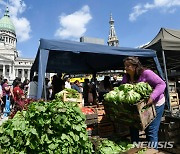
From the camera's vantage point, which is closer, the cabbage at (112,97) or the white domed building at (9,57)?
the cabbage at (112,97)

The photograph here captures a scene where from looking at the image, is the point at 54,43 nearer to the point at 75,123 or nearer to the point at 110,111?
the point at 110,111

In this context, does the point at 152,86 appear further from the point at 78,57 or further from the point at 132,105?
the point at 78,57

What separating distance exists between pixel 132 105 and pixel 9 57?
102136 mm

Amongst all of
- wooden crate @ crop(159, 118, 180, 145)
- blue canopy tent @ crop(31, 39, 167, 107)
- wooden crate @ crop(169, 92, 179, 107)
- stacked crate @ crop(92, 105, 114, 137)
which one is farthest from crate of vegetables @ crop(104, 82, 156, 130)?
wooden crate @ crop(169, 92, 179, 107)

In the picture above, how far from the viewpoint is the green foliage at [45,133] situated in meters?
2.68

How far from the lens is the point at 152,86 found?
347 cm

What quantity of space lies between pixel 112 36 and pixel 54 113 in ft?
384

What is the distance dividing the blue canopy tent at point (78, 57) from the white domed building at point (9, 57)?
91024 millimetres

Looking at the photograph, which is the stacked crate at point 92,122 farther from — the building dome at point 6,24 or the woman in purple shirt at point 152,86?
the building dome at point 6,24

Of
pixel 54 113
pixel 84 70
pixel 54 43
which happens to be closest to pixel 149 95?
pixel 54 113

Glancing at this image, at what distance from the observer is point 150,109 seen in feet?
10.6

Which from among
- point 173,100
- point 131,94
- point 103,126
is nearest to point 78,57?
point 173,100

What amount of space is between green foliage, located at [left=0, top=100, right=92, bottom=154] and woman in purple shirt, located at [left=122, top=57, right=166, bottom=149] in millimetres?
1120

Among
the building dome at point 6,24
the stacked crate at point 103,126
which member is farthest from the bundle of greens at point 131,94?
the building dome at point 6,24
